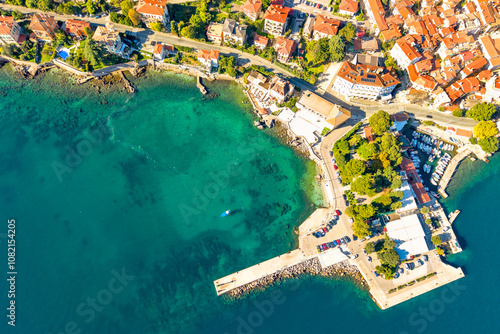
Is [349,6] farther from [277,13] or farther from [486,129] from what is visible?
[486,129]

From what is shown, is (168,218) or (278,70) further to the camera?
(278,70)

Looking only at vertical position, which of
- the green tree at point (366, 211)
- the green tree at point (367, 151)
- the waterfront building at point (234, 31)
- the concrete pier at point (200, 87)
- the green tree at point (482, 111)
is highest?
the waterfront building at point (234, 31)

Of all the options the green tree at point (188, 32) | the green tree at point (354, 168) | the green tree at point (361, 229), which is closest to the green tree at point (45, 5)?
the green tree at point (188, 32)

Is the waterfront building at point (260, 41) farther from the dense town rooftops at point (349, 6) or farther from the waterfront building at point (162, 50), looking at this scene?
the dense town rooftops at point (349, 6)

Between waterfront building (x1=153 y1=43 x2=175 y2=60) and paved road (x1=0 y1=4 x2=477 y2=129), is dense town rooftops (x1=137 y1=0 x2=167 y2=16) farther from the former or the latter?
waterfront building (x1=153 y1=43 x2=175 y2=60)

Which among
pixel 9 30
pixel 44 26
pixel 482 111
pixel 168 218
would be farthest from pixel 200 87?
pixel 482 111
